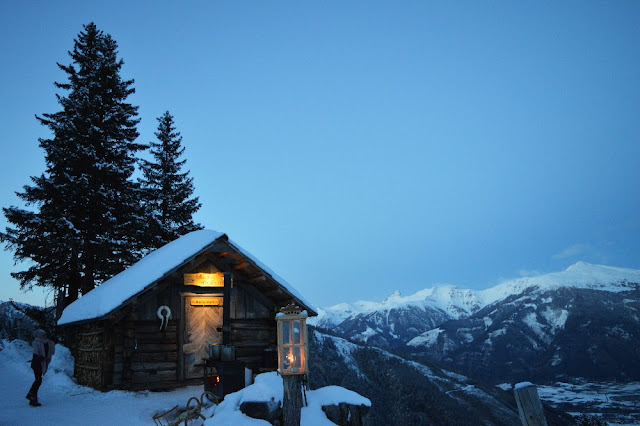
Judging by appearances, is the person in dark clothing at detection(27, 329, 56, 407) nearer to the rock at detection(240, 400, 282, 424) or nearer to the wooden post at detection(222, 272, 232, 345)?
the wooden post at detection(222, 272, 232, 345)

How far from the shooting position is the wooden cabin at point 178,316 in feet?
39.7

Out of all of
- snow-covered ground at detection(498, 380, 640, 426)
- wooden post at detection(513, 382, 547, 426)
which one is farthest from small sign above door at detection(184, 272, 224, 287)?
snow-covered ground at detection(498, 380, 640, 426)

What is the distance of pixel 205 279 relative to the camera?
46.6 ft

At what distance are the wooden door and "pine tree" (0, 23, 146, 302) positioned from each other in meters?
8.29

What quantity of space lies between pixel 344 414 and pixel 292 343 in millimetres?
2372

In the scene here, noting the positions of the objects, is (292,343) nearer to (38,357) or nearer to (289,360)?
(289,360)

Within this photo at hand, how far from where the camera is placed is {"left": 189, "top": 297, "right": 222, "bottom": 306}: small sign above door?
14.0 m

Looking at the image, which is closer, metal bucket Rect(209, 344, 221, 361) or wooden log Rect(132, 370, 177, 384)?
metal bucket Rect(209, 344, 221, 361)

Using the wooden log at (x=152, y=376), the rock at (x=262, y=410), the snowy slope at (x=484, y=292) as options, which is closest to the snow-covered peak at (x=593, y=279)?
the snowy slope at (x=484, y=292)

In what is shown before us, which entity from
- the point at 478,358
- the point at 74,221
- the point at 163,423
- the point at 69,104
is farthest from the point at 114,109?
the point at 478,358

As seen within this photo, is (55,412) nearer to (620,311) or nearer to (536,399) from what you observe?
(536,399)

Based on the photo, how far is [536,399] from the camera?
15.4ft

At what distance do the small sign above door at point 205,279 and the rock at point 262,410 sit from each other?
6.95 meters

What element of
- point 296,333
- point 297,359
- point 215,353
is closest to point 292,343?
point 296,333
